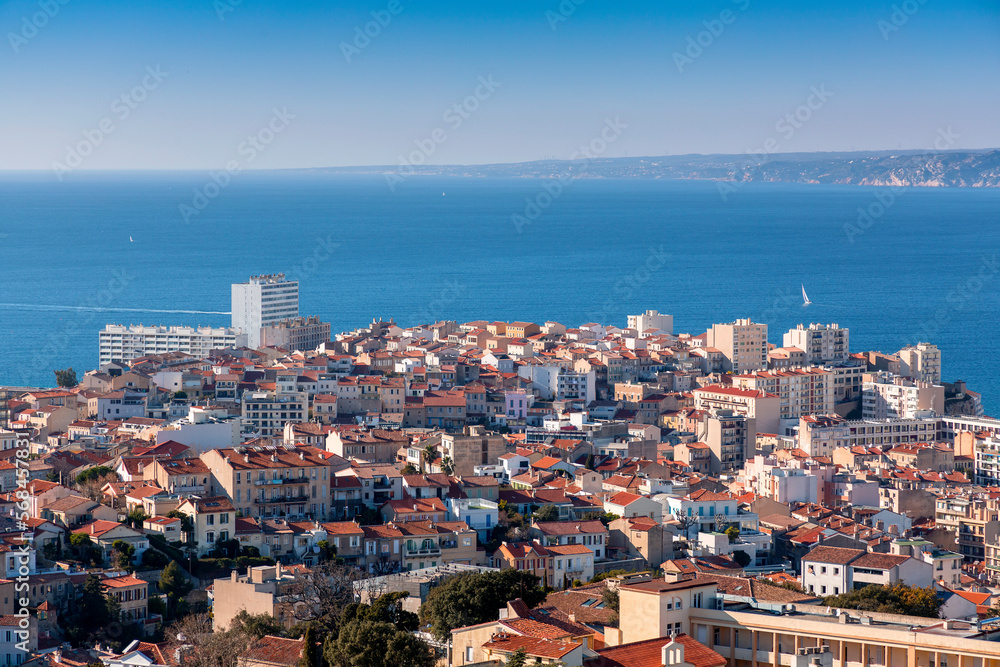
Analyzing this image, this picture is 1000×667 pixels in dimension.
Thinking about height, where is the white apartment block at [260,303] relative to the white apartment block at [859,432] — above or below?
above

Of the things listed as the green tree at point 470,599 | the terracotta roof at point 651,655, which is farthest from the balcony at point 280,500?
the terracotta roof at point 651,655

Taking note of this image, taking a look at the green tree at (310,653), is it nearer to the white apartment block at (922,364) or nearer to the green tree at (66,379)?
the green tree at (66,379)

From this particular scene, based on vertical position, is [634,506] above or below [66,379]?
below

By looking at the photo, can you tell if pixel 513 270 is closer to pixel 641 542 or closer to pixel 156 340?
pixel 156 340

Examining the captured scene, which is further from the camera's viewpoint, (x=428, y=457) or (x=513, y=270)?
(x=513, y=270)

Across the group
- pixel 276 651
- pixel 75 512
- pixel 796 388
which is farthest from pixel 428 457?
pixel 796 388

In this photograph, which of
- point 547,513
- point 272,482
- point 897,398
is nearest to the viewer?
point 272,482

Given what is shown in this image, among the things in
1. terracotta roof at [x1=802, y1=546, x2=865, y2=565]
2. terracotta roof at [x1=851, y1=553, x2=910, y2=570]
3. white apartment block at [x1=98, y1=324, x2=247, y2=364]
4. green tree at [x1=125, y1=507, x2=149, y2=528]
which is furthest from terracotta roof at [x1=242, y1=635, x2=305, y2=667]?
white apartment block at [x1=98, y1=324, x2=247, y2=364]
